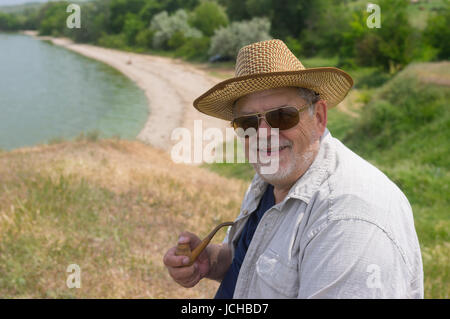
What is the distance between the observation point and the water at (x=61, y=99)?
25750mm

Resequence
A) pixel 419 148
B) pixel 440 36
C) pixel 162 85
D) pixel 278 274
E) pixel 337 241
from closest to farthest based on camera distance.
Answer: pixel 337 241 < pixel 278 274 < pixel 419 148 < pixel 440 36 < pixel 162 85

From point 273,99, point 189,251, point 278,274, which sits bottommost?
point 189,251

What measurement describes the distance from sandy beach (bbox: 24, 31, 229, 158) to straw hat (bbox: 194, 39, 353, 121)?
1714 cm

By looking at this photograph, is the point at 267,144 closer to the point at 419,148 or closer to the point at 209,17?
the point at 419,148

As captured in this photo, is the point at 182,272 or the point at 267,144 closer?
the point at 267,144

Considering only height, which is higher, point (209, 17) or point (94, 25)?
point (209, 17)

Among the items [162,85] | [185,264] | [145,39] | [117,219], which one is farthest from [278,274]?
[145,39]

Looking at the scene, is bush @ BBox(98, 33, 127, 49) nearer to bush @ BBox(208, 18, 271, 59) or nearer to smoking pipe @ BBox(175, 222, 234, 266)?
bush @ BBox(208, 18, 271, 59)

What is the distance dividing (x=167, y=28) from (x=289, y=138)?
53.4 m

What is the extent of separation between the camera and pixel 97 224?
507 centimetres

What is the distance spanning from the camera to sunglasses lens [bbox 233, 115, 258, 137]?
187cm

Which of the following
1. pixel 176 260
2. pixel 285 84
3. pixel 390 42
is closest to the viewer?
pixel 285 84

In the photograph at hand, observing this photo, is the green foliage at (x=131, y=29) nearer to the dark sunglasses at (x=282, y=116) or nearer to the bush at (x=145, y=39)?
the bush at (x=145, y=39)

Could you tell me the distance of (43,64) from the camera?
4419 centimetres
